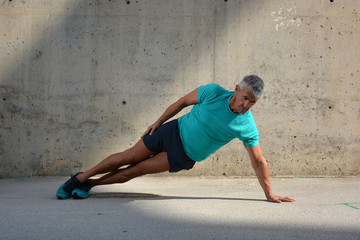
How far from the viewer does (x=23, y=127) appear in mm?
4145

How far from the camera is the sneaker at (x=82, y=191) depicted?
2.76 metres

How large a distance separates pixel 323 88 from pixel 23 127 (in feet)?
11.2

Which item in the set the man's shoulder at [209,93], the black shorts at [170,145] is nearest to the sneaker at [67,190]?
the black shorts at [170,145]

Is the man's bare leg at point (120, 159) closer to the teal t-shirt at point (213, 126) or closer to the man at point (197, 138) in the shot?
the man at point (197, 138)

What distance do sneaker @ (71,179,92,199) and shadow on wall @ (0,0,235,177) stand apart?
1.29 m

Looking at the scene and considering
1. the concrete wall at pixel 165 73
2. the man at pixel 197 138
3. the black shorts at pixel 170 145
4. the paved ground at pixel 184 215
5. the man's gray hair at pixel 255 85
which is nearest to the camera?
the paved ground at pixel 184 215

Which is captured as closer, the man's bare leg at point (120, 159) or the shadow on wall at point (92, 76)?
the man's bare leg at point (120, 159)

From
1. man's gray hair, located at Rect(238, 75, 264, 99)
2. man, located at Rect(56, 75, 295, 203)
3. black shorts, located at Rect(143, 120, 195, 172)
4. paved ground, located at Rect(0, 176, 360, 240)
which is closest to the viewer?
paved ground, located at Rect(0, 176, 360, 240)

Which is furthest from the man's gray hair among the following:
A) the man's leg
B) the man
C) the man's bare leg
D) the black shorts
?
the man's bare leg

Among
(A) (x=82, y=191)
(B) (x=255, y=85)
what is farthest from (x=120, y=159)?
(B) (x=255, y=85)

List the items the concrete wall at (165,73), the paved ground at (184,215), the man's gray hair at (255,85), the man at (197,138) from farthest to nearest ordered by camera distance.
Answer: the concrete wall at (165,73) → the man at (197,138) → the man's gray hair at (255,85) → the paved ground at (184,215)

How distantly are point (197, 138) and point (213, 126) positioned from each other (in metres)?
0.15

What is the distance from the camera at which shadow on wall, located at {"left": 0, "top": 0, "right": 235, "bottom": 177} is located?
13.4 feet

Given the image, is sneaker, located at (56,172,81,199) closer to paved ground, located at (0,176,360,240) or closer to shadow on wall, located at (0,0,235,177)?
paved ground, located at (0,176,360,240)
